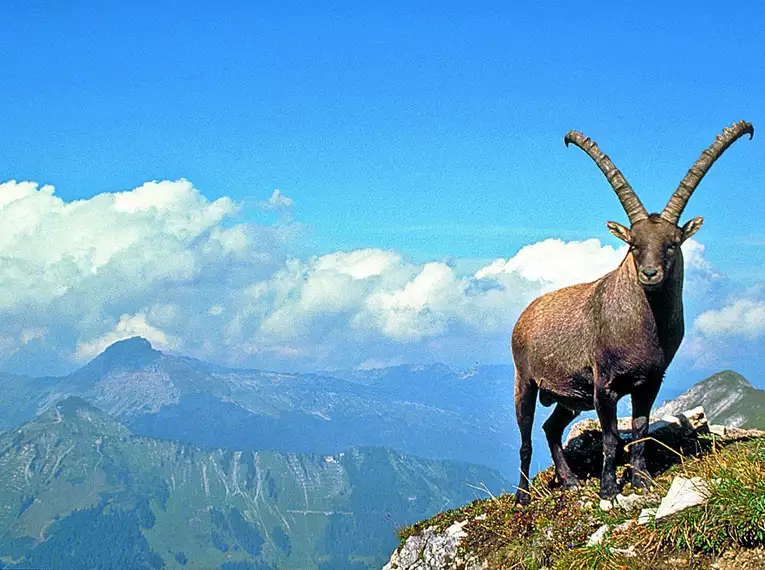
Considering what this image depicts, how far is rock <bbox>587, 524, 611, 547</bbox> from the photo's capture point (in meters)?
12.7

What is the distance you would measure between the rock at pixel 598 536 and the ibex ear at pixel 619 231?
485 centimetres

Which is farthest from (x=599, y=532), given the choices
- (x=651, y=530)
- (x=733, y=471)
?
(x=733, y=471)

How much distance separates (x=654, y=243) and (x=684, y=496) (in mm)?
4351

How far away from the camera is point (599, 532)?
13234mm

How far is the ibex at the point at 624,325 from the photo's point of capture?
1422 centimetres

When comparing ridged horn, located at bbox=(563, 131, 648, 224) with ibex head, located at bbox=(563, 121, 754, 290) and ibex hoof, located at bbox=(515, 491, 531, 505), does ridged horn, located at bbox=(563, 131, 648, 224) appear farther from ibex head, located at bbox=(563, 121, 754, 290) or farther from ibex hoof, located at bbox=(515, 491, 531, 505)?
ibex hoof, located at bbox=(515, 491, 531, 505)

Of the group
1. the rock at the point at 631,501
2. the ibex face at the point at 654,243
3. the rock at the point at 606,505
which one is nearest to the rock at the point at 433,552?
the rock at the point at 606,505

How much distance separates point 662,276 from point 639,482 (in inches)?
160

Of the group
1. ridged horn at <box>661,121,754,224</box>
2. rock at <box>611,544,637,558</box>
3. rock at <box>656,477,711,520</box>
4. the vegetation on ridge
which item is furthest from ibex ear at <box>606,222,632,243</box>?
rock at <box>611,544,637,558</box>

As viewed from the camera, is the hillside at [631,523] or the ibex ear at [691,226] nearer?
the hillside at [631,523]

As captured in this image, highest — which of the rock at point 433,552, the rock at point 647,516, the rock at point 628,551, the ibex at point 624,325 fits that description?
the ibex at point 624,325

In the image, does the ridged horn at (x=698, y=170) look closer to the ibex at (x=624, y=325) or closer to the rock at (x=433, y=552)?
the ibex at (x=624, y=325)

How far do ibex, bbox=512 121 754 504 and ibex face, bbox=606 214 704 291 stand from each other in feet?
0.05

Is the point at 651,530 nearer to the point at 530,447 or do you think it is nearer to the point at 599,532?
the point at 599,532
